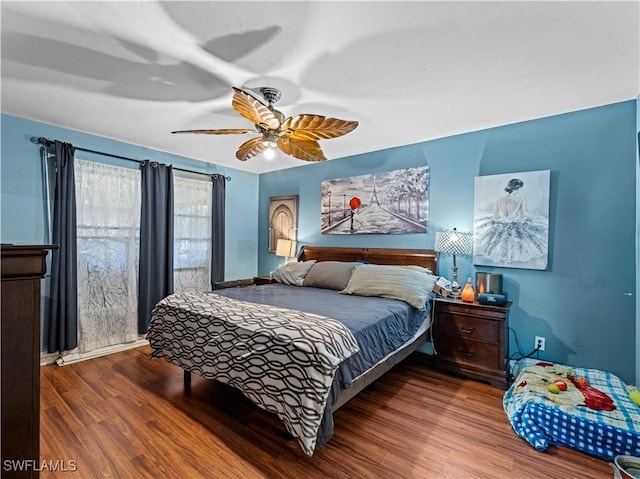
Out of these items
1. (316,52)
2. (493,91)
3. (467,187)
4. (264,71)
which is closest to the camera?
(316,52)

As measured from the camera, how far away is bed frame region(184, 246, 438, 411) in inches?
85.5

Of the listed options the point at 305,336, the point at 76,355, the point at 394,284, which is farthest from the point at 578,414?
the point at 76,355

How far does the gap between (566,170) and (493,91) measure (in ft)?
3.54

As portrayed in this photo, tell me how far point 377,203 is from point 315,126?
1911 mm

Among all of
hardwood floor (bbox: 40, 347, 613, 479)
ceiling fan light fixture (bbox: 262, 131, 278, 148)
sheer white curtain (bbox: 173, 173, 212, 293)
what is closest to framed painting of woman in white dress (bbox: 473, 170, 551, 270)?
hardwood floor (bbox: 40, 347, 613, 479)

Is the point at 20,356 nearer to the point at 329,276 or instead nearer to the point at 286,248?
the point at 329,276

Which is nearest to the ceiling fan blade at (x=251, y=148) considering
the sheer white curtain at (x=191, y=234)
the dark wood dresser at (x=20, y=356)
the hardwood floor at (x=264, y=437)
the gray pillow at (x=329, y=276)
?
the gray pillow at (x=329, y=276)

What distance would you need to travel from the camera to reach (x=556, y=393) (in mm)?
2182

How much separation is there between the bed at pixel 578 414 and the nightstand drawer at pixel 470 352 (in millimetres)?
332

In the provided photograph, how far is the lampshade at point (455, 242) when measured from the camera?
310cm

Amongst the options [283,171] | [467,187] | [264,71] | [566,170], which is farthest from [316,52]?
[283,171]

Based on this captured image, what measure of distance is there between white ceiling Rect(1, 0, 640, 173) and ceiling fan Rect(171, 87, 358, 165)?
266mm

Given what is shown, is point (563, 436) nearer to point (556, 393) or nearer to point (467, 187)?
point (556, 393)

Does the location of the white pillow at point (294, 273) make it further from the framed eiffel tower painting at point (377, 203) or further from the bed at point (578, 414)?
the bed at point (578, 414)
